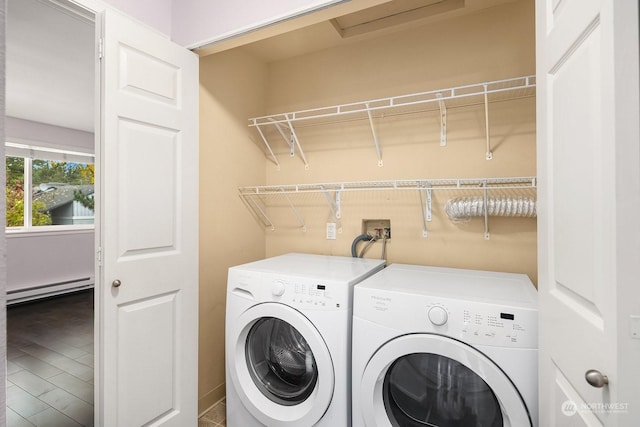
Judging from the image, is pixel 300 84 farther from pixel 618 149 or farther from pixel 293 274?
pixel 618 149

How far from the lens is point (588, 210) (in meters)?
0.71

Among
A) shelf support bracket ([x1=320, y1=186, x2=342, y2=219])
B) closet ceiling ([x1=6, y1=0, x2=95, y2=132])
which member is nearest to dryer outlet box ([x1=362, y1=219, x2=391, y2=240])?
shelf support bracket ([x1=320, y1=186, x2=342, y2=219])

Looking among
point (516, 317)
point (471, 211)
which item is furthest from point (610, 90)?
point (471, 211)

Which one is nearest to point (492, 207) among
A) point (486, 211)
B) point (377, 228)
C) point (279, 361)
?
point (486, 211)

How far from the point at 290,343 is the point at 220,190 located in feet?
3.47

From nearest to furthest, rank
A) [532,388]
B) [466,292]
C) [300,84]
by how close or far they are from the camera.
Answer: [532,388]
[466,292]
[300,84]

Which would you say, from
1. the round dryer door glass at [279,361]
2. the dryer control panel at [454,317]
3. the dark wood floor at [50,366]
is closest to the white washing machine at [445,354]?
the dryer control panel at [454,317]

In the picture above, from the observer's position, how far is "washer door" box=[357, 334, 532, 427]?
46.0 inches

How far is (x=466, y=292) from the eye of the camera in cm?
131

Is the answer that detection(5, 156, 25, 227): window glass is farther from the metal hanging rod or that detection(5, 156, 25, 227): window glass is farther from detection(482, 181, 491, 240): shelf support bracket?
detection(482, 181, 491, 240): shelf support bracket

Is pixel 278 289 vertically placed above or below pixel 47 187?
below

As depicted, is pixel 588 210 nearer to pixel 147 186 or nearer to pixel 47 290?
pixel 147 186

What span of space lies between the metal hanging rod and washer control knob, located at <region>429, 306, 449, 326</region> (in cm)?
70

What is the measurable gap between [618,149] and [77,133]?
5974 millimetres
